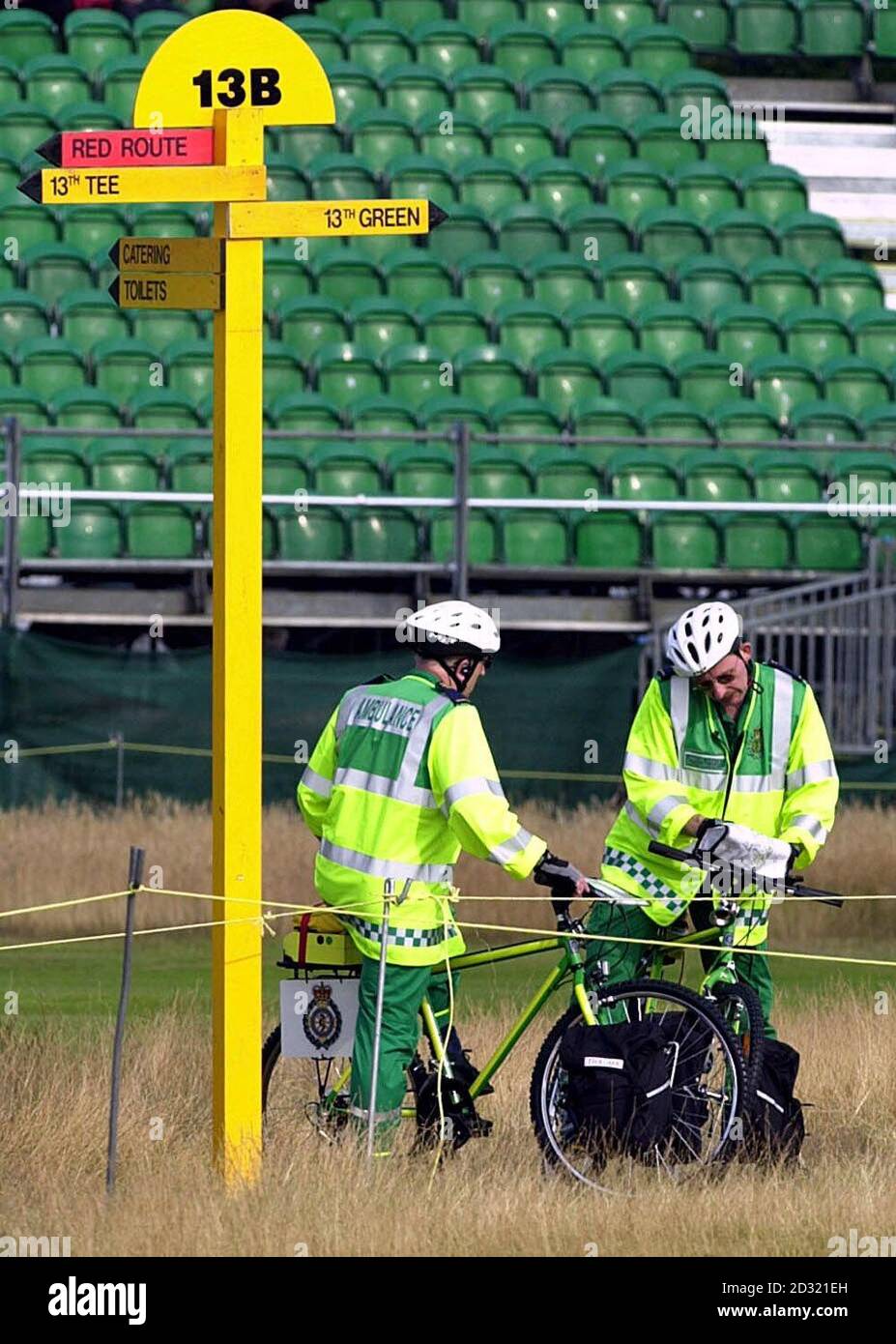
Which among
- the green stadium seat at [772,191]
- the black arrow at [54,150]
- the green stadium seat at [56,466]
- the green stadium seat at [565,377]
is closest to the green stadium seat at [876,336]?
the green stadium seat at [772,191]

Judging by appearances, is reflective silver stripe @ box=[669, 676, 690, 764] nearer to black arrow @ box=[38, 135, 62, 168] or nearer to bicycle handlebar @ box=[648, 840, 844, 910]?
bicycle handlebar @ box=[648, 840, 844, 910]

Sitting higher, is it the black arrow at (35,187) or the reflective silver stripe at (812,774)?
the black arrow at (35,187)

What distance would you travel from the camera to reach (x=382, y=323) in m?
21.2

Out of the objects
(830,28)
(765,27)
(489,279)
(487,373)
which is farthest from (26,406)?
(830,28)

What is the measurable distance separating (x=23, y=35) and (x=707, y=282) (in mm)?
7170

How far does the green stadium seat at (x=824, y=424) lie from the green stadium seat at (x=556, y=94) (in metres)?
5.18

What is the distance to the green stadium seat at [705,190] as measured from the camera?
77.7ft

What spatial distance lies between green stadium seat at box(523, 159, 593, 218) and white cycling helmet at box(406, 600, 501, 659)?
15.5 m

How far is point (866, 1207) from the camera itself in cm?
731

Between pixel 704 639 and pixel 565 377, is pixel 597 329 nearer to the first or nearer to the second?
pixel 565 377

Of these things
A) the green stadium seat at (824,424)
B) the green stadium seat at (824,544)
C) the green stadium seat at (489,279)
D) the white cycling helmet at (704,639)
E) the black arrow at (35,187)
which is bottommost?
the white cycling helmet at (704,639)

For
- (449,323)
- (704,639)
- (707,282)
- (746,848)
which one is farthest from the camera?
(707,282)

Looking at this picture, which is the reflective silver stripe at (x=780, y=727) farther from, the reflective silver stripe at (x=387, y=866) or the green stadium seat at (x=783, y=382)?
the green stadium seat at (x=783, y=382)

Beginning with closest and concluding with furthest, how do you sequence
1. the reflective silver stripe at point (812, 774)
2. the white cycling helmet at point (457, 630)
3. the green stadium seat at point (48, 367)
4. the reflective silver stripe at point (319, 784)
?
the white cycling helmet at point (457, 630) < the reflective silver stripe at point (319, 784) < the reflective silver stripe at point (812, 774) < the green stadium seat at point (48, 367)
